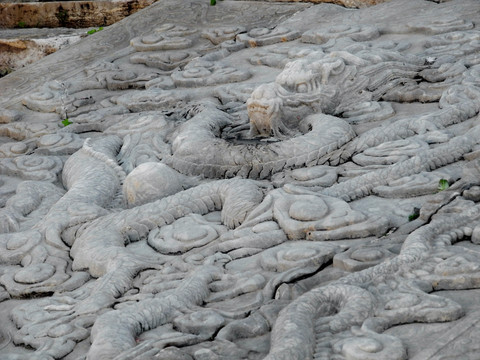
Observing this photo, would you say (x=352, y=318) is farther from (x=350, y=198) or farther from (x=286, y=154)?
(x=286, y=154)

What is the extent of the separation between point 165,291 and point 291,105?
6.47 ft

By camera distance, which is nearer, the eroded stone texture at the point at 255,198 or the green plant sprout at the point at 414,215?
the eroded stone texture at the point at 255,198

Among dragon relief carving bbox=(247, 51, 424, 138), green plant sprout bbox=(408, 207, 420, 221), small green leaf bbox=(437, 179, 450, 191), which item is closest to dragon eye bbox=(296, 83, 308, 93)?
dragon relief carving bbox=(247, 51, 424, 138)

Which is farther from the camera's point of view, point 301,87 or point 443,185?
point 301,87

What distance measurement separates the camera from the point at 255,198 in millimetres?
4160

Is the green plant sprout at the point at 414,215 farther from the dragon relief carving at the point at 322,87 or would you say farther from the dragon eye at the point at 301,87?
the dragon eye at the point at 301,87

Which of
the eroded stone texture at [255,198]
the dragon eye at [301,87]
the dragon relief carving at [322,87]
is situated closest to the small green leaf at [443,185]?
the eroded stone texture at [255,198]

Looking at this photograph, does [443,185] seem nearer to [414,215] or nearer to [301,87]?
[414,215]

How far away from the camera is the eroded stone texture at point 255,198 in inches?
120

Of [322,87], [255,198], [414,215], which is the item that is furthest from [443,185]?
[322,87]

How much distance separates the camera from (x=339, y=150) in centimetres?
471

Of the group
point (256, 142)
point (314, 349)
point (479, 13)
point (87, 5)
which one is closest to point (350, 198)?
point (256, 142)

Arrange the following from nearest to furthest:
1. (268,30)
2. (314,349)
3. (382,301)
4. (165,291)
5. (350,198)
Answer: (314,349) → (382,301) → (165,291) → (350,198) → (268,30)

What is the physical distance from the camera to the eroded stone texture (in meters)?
3.05
